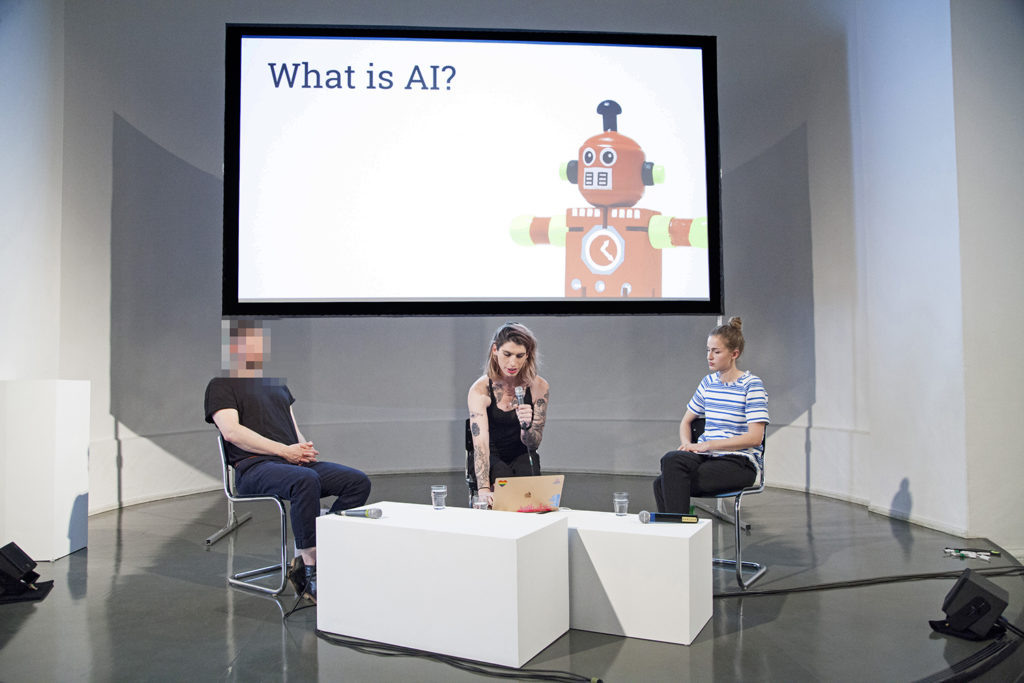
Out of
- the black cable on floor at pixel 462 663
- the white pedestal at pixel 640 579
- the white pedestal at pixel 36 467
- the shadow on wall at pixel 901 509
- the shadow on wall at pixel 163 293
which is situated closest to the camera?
the black cable on floor at pixel 462 663

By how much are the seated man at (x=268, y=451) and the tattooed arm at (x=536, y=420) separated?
722 mm

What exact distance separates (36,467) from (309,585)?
5.36ft

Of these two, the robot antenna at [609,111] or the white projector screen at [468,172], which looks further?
the robot antenna at [609,111]

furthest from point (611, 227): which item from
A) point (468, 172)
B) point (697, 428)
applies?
point (697, 428)

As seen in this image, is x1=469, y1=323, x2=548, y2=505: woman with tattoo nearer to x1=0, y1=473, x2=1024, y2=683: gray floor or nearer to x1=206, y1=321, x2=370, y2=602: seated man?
x1=206, y1=321, x2=370, y2=602: seated man

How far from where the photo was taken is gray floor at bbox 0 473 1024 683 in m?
2.08

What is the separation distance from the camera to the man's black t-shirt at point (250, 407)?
9.73 ft

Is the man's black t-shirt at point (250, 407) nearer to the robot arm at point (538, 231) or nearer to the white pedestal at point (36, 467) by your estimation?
the white pedestal at point (36, 467)

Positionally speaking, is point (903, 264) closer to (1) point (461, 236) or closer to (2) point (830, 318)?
(2) point (830, 318)

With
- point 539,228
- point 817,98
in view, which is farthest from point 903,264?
point 539,228

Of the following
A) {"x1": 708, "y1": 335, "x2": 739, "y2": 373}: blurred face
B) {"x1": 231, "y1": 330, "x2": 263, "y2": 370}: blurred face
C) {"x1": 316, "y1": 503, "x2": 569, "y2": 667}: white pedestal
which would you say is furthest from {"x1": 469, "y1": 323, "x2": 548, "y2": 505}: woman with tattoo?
{"x1": 231, "y1": 330, "x2": 263, "y2": 370}: blurred face

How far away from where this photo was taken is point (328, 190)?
469 cm

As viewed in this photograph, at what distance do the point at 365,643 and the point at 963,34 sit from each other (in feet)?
13.1

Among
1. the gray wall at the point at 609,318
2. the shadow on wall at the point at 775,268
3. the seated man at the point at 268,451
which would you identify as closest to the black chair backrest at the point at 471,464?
the seated man at the point at 268,451
